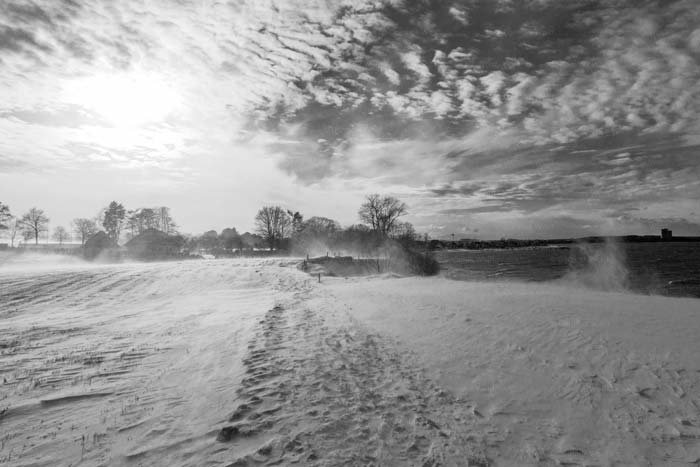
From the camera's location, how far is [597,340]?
416 inches

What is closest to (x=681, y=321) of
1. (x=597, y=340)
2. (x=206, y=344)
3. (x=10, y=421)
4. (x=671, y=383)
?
(x=597, y=340)

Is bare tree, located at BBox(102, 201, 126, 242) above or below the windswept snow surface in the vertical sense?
above

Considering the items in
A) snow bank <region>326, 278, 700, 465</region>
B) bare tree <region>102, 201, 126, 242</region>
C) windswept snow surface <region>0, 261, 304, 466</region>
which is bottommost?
snow bank <region>326, 278, 700, 465</region>

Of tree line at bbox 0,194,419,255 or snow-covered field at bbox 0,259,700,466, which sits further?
tree line at bbox 0,194,419,255

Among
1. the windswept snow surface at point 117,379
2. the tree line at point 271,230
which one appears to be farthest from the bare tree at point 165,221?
the windswept snow surface at point 117,379

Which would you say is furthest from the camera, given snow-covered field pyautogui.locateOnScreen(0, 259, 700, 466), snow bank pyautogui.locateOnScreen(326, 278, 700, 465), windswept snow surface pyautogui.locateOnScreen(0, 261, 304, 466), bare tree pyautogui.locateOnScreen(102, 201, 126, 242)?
bare tree pyautogui.locateOnScreen(102, 201, 126, 242)

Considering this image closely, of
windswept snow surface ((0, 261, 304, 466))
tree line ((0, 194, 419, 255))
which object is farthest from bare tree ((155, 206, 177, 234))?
windswept snow surface ((0, 261, 304, 466))

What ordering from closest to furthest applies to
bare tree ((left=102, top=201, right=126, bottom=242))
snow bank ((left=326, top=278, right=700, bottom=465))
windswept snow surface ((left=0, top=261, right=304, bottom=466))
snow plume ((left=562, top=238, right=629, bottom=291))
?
1. windswept snow surface ((left=0, top=261, right=304, bottom=466))
2. snow bank ((left=326, top=278, right=700, bottom=465))
3. snow plume ((left=562, top=238, right=629, bottom=291))
4. bare tree ((left=102, top=201, right=126, bottom=242))

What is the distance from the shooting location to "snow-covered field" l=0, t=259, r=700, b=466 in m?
4.94

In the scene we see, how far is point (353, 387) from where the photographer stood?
23.5 feet

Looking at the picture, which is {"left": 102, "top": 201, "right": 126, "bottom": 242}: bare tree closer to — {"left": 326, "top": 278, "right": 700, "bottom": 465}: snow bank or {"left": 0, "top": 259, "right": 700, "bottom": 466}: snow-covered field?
{"left": 0, "top": 259, "right": 700, "bottom": 466}: snow-covered field

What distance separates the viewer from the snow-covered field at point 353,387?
4.94 m

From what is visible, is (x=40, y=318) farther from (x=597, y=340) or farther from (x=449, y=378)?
(x=597, y=340)

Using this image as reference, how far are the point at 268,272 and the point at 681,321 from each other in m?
26.5
